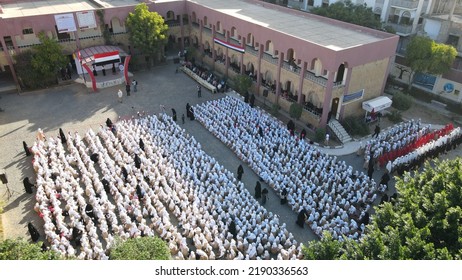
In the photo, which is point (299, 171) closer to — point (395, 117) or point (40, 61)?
point (395, 117)

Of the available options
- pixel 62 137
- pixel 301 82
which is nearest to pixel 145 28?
pixel 62 137

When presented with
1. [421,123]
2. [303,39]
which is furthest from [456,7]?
[303,39]

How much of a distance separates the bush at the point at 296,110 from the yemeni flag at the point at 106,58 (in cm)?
1768

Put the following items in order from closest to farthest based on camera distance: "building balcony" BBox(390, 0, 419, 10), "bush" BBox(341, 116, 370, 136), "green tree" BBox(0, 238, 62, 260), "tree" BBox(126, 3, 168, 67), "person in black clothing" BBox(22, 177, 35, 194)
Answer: "green tree" BBox(0, 238, 62, 260), "person in black clothing" BBox(22, 177, 35, 194), "bush" BBox(341, 116, 370, 136), "tree" BBox(126, 3, 168, 67), "building balcony" BBox(390, 0, 419, 10)

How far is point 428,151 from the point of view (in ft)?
79.3

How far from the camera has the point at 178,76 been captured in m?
36.4

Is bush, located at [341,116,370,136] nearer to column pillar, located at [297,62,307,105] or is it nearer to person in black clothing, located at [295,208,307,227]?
column pillar, located at [297,62,307,105]

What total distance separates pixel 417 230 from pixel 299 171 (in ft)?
33.3

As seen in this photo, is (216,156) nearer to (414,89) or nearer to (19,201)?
(19,201)

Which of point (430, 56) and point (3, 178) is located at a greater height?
point (430, 56)

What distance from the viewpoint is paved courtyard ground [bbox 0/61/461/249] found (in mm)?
19891

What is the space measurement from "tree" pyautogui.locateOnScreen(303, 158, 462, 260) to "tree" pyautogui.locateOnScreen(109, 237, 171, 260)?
17.3 feet

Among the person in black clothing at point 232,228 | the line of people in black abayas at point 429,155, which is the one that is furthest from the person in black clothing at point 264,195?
the line of people in black abayas at point 429,155

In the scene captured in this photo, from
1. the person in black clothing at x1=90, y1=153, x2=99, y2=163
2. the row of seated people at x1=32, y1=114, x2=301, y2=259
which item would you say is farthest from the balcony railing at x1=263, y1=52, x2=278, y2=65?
the person in black clothing at x1=90, y1=153, x2=99, y2=163
